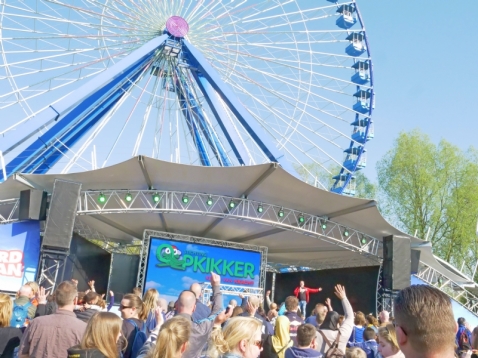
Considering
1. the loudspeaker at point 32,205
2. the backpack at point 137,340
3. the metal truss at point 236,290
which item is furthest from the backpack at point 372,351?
the metal truss at point 236,290

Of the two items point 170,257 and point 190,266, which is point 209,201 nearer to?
point 170,257

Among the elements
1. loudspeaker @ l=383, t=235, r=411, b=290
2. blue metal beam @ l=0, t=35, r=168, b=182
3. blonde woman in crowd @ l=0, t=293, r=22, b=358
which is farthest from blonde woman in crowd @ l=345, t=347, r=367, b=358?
blue metal beam @ l=0, t=35, r=168, b=182

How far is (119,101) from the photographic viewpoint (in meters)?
16.2

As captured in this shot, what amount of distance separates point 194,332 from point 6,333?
1.31 meters

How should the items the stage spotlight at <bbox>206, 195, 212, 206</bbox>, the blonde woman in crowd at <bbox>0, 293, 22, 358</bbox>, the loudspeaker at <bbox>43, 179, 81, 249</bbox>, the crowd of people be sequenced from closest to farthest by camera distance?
the crowd of people
the blonde woman in crowd at <bbox>0, 293, 22, 358</bbox>
the loudspeaker at <bbox>43, 179, 81, 249</bbox>
the stage spotlight at <bbox>206, 195, 212, 206</bbox>

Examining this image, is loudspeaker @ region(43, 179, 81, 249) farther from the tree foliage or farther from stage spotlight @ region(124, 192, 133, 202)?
the tree foliage

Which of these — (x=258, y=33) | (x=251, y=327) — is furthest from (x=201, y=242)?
(x=251, y=327)

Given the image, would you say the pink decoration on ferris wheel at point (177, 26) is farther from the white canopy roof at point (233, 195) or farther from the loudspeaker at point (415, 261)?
the loudspeaker at point (415, 261)

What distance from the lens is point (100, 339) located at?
2797 mm

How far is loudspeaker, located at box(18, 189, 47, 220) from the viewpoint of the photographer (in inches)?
463

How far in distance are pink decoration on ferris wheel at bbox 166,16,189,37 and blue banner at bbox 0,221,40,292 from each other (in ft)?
23.6

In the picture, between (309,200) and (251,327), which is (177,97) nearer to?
(309,200)

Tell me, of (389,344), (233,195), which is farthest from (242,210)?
(389,344)

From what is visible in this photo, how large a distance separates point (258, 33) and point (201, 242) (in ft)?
23.4
